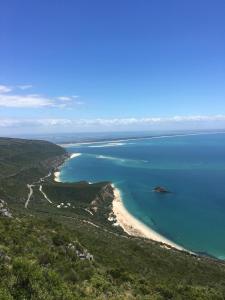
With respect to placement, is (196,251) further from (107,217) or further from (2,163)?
(2,163)

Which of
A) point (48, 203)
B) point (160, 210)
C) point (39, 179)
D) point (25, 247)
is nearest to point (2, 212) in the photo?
point (25, 247)

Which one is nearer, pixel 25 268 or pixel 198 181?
pixel 25 268

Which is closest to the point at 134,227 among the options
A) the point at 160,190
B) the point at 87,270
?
the point at 160,190

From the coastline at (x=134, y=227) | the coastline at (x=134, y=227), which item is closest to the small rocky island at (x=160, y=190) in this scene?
the coastline at (x=134, y=227)

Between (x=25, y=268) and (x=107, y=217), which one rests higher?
(x=25, y=268)

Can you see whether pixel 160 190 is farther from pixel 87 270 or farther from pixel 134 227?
pixel 87 270

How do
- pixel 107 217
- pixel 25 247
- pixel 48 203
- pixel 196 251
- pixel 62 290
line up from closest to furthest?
pixel 62 290
pixel 25 247
pixel 196 251
pixel 107 217
pixel 48 203

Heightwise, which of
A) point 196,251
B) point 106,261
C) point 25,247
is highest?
point 25,247

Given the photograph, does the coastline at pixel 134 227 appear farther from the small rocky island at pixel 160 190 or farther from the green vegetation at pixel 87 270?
the green vegetation at pixel 87 270
